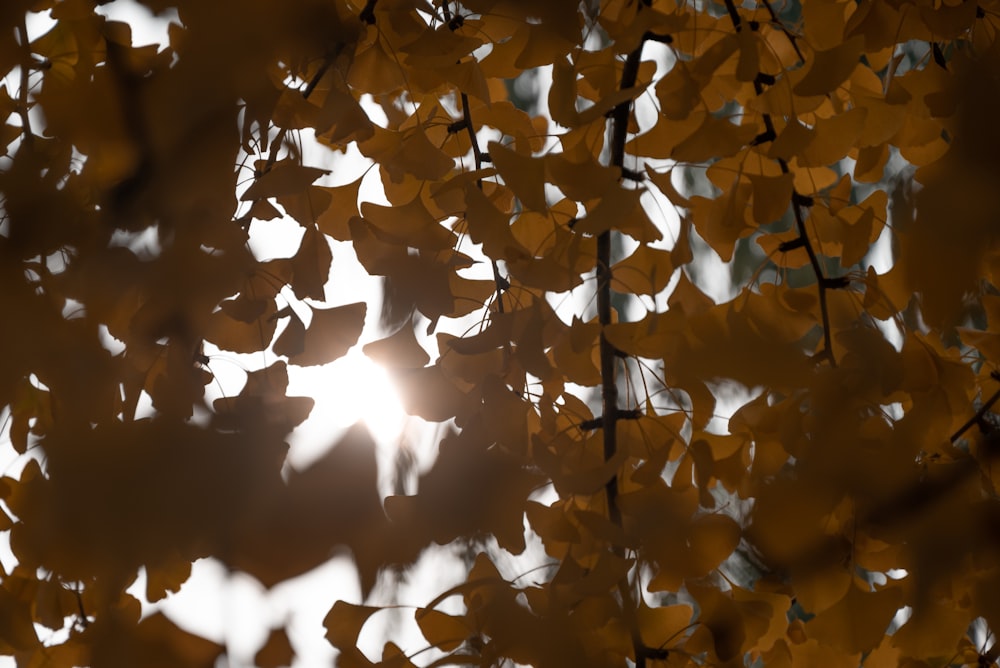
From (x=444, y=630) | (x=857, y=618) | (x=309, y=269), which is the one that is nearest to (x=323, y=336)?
(x=309, y=269)

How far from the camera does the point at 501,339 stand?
0.38 metres

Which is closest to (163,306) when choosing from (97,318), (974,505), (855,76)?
(97,318)

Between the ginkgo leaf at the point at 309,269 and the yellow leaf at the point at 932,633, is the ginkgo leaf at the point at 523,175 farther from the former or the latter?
the yellow leaf at the point at 932,633

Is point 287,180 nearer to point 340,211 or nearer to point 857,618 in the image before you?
point 340,211

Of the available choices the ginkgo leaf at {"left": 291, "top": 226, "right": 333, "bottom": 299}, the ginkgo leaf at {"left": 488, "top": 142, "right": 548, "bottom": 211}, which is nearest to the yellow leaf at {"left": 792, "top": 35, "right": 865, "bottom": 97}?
the ginkgo leaf at {"left": 488, "top": 142, "right": 548, "bottom": 211}

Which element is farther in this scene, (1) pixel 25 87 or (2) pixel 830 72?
(1) pixel 25 87

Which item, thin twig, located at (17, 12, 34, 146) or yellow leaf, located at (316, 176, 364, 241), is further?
yellow leaf, located at (316, 176, 364, 241)

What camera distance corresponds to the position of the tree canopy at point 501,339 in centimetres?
28

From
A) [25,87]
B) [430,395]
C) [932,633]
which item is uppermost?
[25,87]

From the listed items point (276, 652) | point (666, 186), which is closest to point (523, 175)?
point (666, 186)

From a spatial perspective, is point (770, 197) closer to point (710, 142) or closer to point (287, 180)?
point (710, 142)

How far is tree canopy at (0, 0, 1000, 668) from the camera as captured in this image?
28 centimetres

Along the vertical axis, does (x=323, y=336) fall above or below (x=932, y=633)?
above

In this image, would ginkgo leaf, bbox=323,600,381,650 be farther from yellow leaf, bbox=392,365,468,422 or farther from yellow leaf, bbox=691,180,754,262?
yellow leaf, bbox=691,180,754,262
